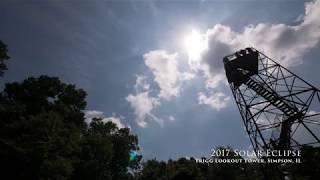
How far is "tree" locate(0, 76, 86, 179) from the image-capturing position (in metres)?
28.3

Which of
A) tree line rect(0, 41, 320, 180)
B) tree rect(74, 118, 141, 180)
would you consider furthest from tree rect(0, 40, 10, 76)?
tree rect(74, 118, 141, 180)

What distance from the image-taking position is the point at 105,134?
45969 mm

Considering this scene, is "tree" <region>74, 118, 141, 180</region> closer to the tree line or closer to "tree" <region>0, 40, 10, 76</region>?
the tree line

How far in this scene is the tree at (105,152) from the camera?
125 feet

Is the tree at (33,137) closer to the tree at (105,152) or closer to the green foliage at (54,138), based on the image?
the green foliage at (54,138)

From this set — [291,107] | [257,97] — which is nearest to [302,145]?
[291,107]

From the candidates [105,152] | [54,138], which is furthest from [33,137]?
[105,152]

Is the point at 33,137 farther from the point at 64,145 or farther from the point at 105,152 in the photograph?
the point at 105,152

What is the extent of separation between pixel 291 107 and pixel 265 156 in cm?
445

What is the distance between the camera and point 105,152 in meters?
39.4

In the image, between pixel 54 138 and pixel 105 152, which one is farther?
pixel 105 152

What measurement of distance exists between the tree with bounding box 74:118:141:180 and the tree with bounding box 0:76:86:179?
3589mm

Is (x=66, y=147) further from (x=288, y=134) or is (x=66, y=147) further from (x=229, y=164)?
(x=229, y=164)

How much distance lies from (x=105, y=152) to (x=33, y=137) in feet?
40.7
